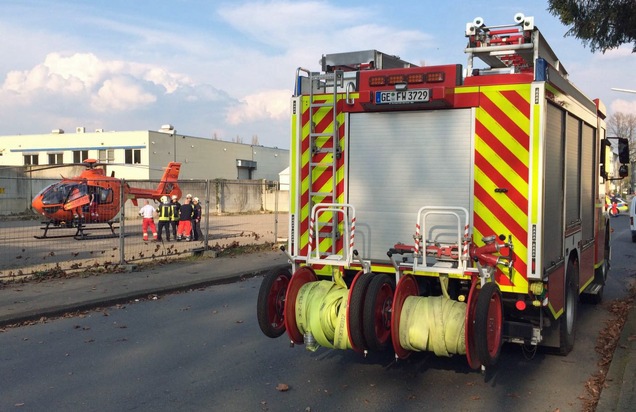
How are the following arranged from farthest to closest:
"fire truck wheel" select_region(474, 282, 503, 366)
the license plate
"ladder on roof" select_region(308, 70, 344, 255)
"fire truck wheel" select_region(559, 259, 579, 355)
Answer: "fire truck wheel" select_region(559, 259, 579, 355)
"ladder on roof" select_region(308, 70, 344, 255)
the license plate
"fire truck wheel" select_region(474, 282, 503, 366)

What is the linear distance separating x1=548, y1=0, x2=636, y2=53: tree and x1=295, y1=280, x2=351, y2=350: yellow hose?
622cm

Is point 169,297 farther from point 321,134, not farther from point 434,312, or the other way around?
point 434,312

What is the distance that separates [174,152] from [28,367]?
5311 cm

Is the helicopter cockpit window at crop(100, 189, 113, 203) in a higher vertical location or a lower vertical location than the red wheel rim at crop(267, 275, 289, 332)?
higher

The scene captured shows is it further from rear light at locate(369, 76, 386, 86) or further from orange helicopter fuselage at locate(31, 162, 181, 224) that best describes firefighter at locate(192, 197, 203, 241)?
rear light at locate(369, 76, 386, 86)

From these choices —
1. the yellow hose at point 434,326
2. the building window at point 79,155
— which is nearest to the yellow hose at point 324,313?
the yellow hose at point 434,326

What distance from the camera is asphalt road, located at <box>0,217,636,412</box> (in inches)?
209

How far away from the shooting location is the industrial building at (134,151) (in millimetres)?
55156

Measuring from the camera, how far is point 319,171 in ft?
21.3

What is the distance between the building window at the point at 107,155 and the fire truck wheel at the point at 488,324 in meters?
55.4

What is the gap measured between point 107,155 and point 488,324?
57.3 meters

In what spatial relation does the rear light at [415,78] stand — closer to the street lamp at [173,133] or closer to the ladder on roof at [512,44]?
the ladder on roof at [512,44]

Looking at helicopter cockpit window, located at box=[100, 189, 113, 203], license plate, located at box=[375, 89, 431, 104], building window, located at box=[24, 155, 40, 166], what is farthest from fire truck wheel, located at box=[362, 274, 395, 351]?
building window, located at box=[24, 155, 40, 166]

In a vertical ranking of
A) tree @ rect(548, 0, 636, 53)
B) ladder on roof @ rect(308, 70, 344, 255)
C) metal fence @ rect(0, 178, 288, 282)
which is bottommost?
metal fence @ rect(0, 178, 288, 282)
